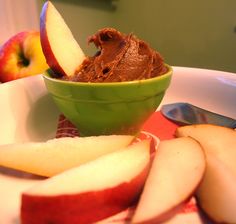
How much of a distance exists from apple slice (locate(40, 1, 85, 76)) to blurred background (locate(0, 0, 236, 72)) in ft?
4.52

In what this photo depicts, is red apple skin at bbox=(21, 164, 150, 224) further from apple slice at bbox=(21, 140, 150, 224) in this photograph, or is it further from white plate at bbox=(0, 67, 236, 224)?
white plate at bbox=(0, 67, 236, 224)

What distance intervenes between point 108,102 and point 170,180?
0.73ft

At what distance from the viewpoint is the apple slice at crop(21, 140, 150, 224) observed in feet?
1.29

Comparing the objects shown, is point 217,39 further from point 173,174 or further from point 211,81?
point 173,174

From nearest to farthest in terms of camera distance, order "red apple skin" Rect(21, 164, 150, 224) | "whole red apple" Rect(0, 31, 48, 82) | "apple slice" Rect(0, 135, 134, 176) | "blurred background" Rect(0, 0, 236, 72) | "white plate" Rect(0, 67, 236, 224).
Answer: "red apple skin" Rect(21, 164, 150, 224), "apple slice" Rect(0, 135, 134, 176), "white plate" Rect(0, 67, 236, 224), "whole red apple" Rect(0, 31, 48, 82), "blurred background" Rect(0, 0, 236, 72)

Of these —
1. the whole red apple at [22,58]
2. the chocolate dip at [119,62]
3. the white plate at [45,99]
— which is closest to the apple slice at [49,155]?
the white plate at [45,99]

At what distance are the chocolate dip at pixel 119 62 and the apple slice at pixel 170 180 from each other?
17 centimetres

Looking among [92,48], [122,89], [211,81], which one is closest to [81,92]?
[122,89]

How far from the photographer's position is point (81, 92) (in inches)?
24.0

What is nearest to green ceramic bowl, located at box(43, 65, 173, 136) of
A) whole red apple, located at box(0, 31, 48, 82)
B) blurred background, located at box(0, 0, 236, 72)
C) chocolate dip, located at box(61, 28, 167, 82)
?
chocolate dip, located at box(61, 28, 167, 82)

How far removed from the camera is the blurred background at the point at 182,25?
2285 millimetres

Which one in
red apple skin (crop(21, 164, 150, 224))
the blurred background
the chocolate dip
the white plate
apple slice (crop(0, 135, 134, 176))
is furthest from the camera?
the blurred background

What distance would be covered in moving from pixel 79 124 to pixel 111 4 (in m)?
1.79

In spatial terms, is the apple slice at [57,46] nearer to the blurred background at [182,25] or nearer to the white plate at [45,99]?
the white plate at [45,99]
